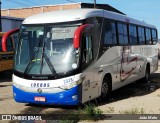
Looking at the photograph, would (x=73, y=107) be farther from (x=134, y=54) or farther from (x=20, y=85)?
(x=134, y=54)

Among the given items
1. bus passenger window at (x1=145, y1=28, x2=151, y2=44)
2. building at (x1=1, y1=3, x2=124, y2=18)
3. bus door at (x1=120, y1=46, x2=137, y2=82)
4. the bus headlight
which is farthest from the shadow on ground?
building at (x1=1, y1=3, x2=124, y2=18)

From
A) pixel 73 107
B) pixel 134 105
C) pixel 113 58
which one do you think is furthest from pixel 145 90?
pixel 73 107

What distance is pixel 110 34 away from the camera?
1233cm

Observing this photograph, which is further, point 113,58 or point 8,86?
point 8,86

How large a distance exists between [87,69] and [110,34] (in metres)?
2.45

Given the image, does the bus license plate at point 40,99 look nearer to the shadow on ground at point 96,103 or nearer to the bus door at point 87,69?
the shadow on ground at point 96,103

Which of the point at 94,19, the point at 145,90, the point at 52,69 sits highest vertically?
the point at 94,19

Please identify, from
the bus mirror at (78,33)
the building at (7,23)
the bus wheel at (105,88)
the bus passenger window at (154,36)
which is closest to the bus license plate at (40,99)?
the bus mirror at (78,33)

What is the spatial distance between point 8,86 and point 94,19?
654 centimetres

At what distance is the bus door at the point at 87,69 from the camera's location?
1016 cm

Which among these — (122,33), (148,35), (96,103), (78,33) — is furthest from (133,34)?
(78,33)

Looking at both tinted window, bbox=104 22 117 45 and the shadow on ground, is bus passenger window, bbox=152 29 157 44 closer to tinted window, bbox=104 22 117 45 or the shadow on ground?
the shadow on ground

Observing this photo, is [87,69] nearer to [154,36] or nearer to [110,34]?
[110,34]

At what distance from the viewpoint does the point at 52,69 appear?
32.6ft
